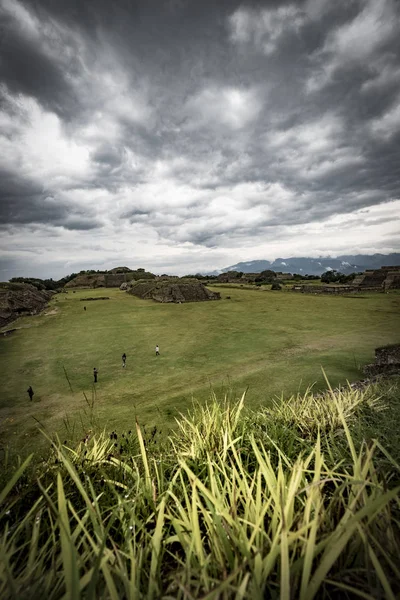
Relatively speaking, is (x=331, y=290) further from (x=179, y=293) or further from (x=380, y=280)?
(x=179, y=293)

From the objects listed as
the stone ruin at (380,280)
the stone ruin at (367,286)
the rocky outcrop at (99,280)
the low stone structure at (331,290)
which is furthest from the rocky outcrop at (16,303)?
the stone ruin at (380,280)

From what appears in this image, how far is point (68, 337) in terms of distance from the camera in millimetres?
22625

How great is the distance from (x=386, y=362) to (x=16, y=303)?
3788 cm

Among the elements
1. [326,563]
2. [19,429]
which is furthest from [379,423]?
[19,429]

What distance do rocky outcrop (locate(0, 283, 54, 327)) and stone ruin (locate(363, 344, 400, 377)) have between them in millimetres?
32292

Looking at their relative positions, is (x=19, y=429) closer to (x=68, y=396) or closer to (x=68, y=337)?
(x=68, y=396)

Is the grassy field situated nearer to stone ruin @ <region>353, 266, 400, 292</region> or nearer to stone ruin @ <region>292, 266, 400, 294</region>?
stone ruin @ <region>292, 266, 400, 294</region>

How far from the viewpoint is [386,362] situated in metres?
12.5

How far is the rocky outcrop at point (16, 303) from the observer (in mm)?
28784

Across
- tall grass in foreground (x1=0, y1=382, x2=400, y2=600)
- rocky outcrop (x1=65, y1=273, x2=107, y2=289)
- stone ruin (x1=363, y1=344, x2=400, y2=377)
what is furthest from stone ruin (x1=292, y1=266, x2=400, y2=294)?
tall grass in foreground (x1=0, y1=382, x2=400, y2=600)

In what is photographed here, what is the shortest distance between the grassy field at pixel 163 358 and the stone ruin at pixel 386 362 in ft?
2.12

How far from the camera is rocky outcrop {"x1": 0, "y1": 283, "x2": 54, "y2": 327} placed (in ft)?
94.4

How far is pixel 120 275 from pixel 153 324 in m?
50.7

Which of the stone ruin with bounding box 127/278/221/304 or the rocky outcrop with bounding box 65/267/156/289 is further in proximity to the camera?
the rocky outcrop with bounding box 65/267/156/289
